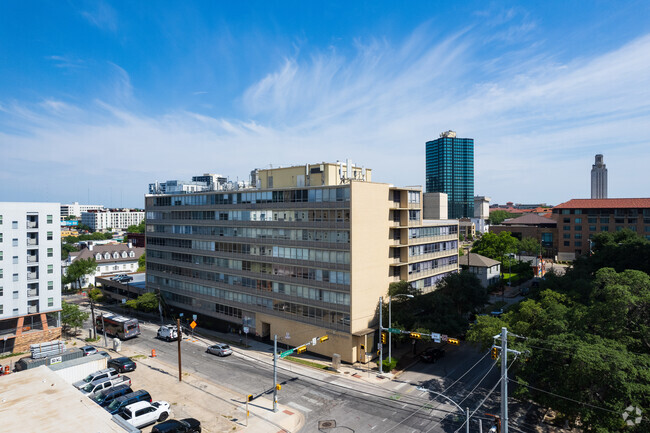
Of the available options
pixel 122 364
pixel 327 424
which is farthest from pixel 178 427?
pixel 122 364

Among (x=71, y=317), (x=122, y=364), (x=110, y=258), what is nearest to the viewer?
(x=122, y=364)

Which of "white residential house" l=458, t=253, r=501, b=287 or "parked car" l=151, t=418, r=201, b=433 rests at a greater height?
"white residential house" l=458, t=253, r=501, b=287

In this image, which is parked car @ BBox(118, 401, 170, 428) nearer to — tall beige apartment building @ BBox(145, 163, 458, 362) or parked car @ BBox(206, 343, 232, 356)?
parked car @ BBox(206, 343, 232, 356)

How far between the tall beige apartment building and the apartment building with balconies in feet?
63.0

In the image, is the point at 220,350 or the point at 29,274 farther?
the point at 29,274

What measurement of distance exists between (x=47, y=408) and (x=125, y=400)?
7.43 metres

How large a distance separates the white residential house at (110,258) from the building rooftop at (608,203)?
13589 centimetres

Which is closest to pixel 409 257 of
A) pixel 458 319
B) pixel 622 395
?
pixel 458 319

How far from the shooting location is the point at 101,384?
38.2 m

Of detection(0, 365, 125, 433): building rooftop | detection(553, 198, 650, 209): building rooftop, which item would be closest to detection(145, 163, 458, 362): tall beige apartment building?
detection(0, 365, 125, 433): building rooftop

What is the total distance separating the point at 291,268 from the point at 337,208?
11507 mm

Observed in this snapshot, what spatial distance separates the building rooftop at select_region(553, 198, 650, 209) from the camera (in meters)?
105

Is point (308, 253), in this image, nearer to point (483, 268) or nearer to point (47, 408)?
point (47, 408)

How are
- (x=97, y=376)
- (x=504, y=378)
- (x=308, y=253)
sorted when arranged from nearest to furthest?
(x=504, y=378) → (x=97, y=376) → (x=308, y=253)
